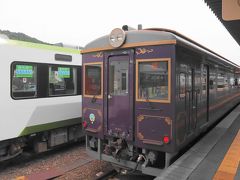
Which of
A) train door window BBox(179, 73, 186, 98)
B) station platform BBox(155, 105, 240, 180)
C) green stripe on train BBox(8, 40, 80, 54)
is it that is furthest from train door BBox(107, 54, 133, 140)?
green stripe on train BBox(8, 40, 80, 54)

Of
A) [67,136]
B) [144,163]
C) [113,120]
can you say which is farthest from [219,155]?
[67,136]

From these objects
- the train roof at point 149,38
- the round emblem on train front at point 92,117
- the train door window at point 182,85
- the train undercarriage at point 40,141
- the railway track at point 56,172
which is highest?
the train roof at point 149,38

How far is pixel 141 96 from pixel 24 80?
3.11 meters

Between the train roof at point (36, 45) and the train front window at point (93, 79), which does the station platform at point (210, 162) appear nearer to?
the train front window at point (93, 79)

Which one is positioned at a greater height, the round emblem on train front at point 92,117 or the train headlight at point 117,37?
the train headlight at point 117,37

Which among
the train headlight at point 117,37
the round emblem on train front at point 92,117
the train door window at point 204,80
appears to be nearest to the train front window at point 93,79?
the round emblem on train front at point 92,117

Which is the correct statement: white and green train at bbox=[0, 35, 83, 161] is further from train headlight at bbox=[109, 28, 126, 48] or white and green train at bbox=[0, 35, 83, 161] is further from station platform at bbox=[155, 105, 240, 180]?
station platform at bbox=[155, 105, 240, 180]

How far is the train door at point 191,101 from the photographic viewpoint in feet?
16.7

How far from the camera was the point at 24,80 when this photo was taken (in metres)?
6.23

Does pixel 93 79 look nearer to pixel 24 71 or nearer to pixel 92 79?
pixel 92 79

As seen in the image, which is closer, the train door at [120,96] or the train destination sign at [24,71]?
the train door at [120,96]

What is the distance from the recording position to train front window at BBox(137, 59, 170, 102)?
4.39 metres

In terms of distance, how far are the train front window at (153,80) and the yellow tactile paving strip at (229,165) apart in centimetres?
139

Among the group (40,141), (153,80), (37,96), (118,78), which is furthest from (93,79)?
(40,141)
